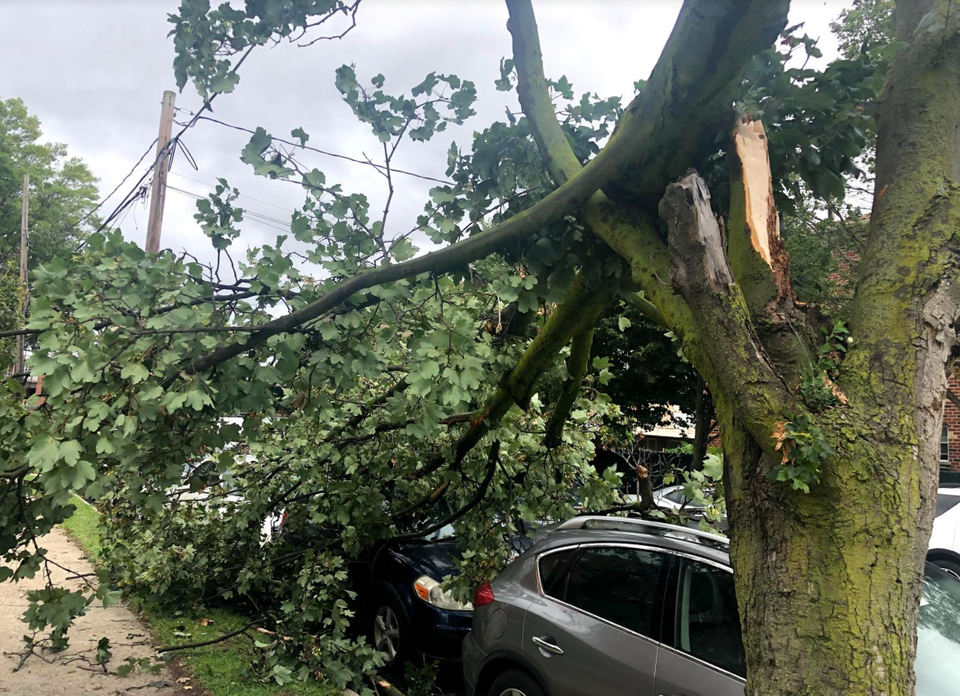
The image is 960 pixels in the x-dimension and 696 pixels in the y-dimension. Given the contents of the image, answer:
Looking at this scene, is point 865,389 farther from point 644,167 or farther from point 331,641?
point 331,641

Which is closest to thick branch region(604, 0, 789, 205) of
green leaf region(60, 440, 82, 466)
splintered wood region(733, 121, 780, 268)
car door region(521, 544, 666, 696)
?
splintered wood region(733, 121, 780, 268)

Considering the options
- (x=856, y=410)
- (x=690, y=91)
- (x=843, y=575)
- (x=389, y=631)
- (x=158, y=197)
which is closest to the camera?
(x=843, y=575)

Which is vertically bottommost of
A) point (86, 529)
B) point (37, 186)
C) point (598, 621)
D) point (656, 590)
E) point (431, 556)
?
point (86, 529)

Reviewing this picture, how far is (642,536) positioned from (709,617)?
2.10ft

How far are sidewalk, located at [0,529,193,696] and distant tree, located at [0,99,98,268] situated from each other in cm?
2774

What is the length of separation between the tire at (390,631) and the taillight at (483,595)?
1.30 meters

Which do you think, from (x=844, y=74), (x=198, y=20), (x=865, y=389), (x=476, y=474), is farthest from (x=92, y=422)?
(x=844, y=74)

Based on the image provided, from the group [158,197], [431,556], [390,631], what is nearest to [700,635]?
[431,556]

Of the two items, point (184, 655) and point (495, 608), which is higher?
point (495, 608)

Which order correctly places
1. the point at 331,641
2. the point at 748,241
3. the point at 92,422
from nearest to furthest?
the point at 748,241, the point at 92,422, the point at 331,641

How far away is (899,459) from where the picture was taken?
2.00 meters

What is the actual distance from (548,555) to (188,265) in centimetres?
278

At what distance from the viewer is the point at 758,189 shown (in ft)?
9.18

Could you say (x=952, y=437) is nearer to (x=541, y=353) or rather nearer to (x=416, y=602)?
(x=416, y=602)
